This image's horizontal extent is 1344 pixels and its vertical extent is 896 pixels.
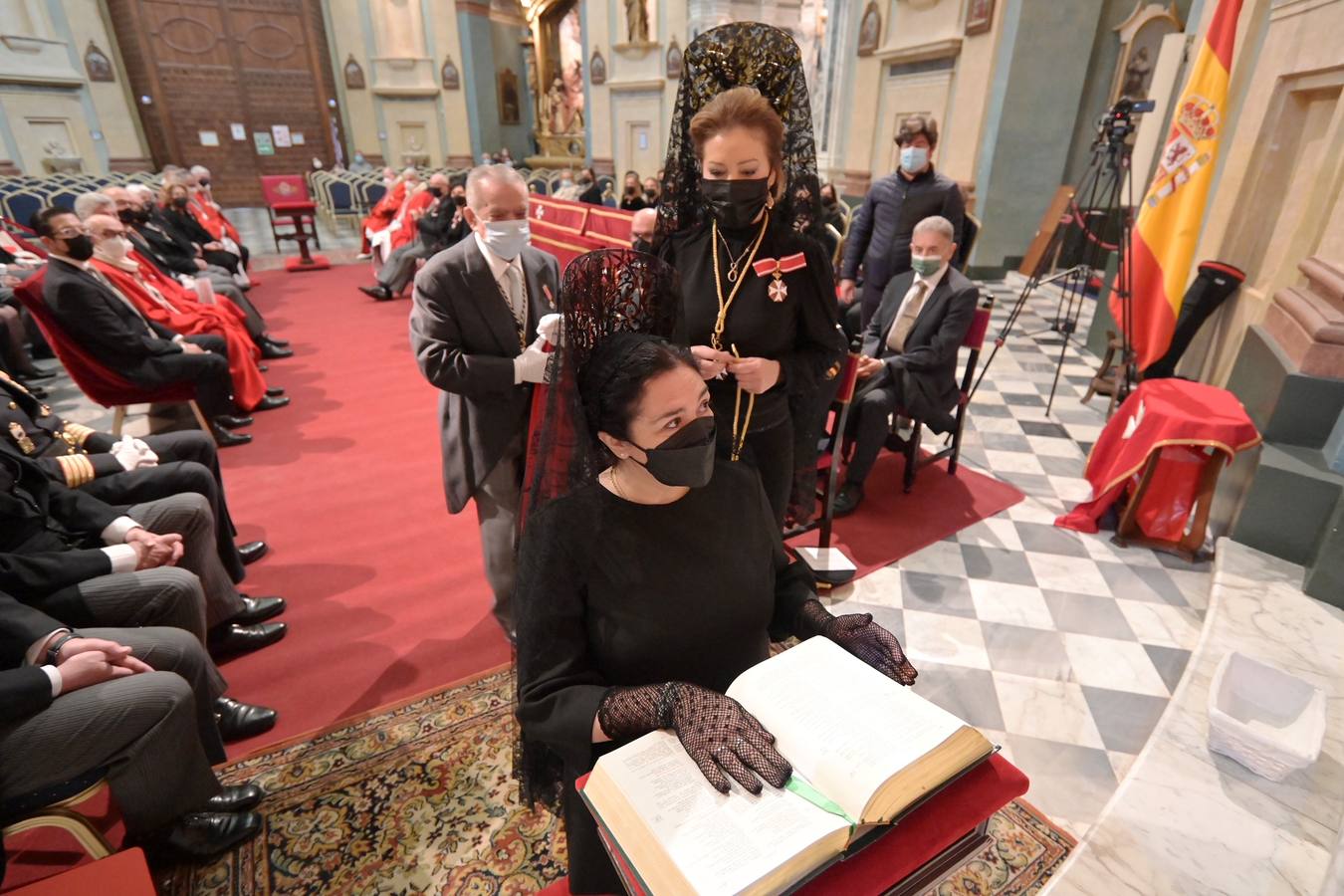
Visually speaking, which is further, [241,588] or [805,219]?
[241,588]

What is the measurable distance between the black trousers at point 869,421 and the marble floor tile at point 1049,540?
89 centimetres

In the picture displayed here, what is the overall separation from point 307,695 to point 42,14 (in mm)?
16935

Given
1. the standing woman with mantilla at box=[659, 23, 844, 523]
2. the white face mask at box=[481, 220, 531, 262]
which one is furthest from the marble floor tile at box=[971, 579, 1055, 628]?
the white face mask at box=[481, 220, 531, 262]

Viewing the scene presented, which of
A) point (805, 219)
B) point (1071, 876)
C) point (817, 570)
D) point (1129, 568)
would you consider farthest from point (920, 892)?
point (1129, 568)

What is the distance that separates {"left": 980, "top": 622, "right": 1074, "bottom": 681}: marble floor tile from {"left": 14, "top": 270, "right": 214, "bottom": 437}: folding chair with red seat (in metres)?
4.00

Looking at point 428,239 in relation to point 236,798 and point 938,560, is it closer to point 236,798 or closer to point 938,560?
point 938,560

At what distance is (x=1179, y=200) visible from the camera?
4.12 m

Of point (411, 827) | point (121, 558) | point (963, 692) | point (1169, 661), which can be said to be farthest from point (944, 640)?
point (121, 558)

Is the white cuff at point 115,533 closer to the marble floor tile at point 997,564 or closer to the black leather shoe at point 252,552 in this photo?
the black leather shoe at point 252,552

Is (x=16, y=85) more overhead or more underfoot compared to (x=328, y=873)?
more overhead

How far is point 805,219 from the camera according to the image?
223 centimetres

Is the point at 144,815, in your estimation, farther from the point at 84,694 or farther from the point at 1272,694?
the point at 1272,694

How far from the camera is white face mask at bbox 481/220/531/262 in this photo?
2.32m

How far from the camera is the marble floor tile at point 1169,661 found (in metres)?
2.62
